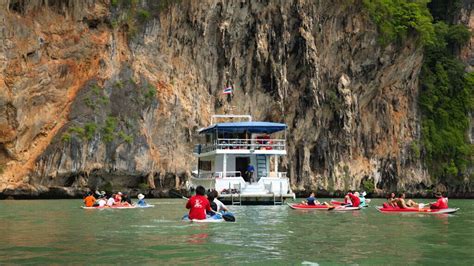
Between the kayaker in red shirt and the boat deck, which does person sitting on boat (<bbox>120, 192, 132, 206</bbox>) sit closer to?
the boat deck

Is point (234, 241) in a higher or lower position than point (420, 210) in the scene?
lower

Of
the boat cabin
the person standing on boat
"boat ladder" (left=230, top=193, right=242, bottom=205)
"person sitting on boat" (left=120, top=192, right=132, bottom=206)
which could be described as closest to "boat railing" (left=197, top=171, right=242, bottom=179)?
the boat cabin

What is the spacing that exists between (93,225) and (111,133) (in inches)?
1084

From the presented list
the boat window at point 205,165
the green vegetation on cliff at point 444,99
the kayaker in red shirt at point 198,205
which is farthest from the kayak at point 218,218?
the green vegetation on cliff at point 444,99

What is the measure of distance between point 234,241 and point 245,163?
1001 inches

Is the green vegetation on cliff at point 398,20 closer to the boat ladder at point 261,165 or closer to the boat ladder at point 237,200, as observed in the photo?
the boat ladder at point 261,165

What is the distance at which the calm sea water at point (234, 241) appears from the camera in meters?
13.9

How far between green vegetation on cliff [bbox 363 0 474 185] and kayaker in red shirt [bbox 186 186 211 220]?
5263 centimetres

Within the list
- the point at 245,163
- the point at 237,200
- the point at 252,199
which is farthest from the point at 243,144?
the point at 237,200

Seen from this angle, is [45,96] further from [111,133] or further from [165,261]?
[165,261]

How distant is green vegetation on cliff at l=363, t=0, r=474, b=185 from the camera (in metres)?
71.2

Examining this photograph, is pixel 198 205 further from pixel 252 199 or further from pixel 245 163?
pixel 245 163

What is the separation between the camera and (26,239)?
1712cm

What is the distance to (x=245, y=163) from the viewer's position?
42469 millimetres
